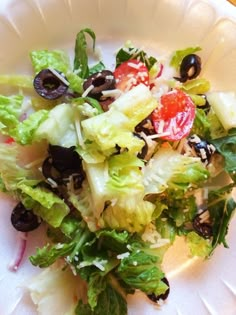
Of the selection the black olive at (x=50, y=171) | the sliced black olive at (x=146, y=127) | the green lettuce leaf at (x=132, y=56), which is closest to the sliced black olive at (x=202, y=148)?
the sliced black olive at (x=146, y=127)

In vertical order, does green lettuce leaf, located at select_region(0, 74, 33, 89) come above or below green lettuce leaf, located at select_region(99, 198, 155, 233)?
above

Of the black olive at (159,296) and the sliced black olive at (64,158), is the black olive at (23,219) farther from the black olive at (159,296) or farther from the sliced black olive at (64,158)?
the black olive at (159,296)

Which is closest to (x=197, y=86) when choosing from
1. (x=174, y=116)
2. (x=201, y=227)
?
(x=174, y=116)

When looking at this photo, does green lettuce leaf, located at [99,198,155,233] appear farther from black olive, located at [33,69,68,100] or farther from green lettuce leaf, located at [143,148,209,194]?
black olive, located at [33,69,68,100]

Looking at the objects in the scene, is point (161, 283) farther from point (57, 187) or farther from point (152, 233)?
point (57, 187)

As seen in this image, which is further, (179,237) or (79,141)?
(179,237)

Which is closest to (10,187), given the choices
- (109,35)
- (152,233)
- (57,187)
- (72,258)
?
(57,187)

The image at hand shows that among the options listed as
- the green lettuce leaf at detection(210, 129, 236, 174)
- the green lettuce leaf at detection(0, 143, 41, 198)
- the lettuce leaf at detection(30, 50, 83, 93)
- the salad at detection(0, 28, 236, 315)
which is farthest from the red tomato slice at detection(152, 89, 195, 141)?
the green lettuce leaf at detection(0, 143, 41, 198)
